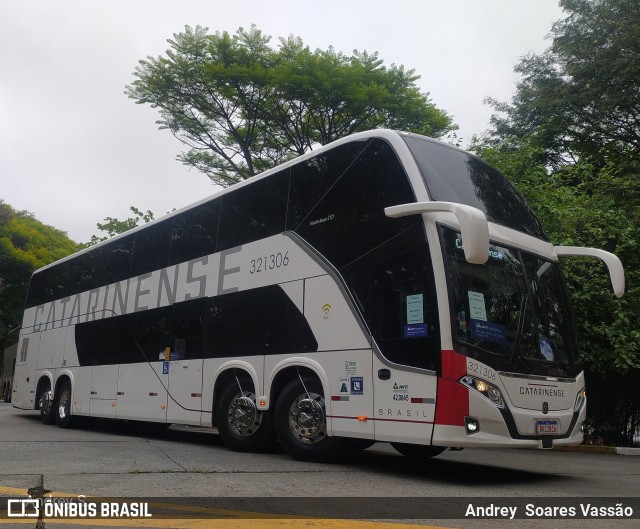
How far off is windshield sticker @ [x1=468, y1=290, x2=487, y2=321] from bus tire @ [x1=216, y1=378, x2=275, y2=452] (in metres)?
3.51

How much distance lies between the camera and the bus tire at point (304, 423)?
27.7 ft

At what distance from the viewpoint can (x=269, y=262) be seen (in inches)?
379

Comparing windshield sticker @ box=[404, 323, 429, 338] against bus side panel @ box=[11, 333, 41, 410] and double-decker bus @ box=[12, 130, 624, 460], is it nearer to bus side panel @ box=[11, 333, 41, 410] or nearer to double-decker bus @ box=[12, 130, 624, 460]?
double-decker bus @ box=[12, 130, 624, 460]

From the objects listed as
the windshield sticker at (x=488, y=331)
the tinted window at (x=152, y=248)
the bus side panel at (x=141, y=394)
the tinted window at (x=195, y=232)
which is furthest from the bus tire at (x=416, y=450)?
the tinted window at (x=152, y=248)

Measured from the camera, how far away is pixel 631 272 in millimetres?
13352

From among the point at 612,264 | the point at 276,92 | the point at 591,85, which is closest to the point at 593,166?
the point at 591,85

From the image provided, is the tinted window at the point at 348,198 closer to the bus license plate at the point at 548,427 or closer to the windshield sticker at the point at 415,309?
the windshield sticker at the point at 415,309

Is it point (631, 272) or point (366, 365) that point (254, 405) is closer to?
point (366, 365)

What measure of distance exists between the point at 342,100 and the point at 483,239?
14.5m

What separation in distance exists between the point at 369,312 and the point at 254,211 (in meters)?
3.09

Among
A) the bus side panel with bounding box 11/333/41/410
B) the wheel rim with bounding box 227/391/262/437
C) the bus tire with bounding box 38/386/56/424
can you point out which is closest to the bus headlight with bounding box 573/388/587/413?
the wheel rim with bounding box 227/391/262/437

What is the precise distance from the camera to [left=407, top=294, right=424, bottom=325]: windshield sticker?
7320 millimetres

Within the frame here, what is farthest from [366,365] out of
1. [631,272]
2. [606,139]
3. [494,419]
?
[606,139]

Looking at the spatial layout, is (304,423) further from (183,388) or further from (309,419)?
(183,388)
